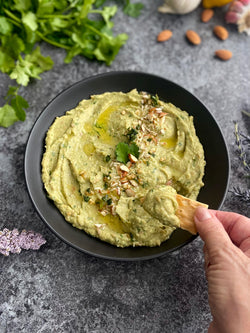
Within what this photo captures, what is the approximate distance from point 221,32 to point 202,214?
1896 mm

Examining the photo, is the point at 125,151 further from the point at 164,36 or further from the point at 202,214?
the point at 164,36

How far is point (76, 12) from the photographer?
315cm

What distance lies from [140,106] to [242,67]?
1.14 meters

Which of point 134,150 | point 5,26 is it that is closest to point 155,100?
point 134,150

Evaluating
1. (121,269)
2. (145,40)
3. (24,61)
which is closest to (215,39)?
(145,40)

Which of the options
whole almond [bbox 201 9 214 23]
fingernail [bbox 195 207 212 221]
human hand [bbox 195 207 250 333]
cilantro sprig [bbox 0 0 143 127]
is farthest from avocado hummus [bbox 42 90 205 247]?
whole almond [bbox 201 9 214 23]

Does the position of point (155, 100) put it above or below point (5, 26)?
above

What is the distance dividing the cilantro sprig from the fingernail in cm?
150

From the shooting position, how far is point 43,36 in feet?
10.3

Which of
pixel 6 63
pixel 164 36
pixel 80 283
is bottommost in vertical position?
pixel 80 283

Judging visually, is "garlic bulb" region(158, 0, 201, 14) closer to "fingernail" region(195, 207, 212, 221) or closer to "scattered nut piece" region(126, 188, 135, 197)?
"scattered nut piece" region(126, 188, 135, 197)

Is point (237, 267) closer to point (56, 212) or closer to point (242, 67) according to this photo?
point (56, 212)

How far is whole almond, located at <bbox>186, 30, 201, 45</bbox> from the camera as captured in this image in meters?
3.30

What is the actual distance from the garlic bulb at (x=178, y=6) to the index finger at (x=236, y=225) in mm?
1854
